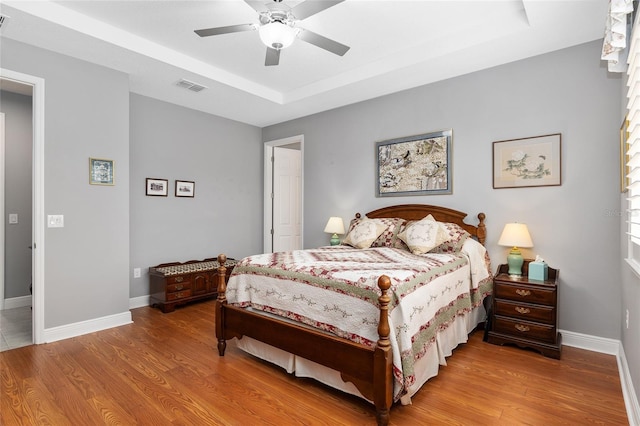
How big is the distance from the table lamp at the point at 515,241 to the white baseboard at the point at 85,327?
3.93m

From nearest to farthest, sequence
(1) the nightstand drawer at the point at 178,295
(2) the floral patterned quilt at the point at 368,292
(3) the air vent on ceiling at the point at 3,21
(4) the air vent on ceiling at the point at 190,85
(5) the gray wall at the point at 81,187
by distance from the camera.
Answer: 1. (2) the floral patterned quilt at the point at 368,292
2. (3) the air vent on ceiling at the point at 3,21
3. (5) the gray wall at the point at 81,187
4. (4) the air vent on ceiling at the point at 190,85
5. (1) the nightstand drawer at the point at 178,295

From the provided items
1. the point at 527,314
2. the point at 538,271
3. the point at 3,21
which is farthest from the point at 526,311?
the point at 3,21

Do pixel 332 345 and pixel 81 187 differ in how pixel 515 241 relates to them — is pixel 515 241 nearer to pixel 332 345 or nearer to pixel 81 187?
pixel 332 345

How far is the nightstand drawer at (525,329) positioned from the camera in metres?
2.74

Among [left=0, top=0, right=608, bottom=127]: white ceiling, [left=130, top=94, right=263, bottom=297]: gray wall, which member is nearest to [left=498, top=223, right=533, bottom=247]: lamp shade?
[left=0, top=0, right=608, bottom=127]: white ceiling

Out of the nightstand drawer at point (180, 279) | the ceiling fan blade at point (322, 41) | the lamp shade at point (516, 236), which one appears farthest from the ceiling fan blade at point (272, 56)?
the nightstand drawer at point (180, 279)

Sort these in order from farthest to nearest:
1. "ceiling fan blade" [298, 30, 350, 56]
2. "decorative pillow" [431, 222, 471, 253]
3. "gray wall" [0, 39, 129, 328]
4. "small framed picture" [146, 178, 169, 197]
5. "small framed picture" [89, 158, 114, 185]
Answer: "small framed picture" [146, 178, 169, 197] → "small framed picture" [89, 158, 114, 185] → "decorative pillow" [431, 222, 471, 253] → "gray wall" [0, 39, 129, 328] → "ceiling fan blade" [298, 30, 350, 56]

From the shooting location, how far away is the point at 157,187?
4.44m

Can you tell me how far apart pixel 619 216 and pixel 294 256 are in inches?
108

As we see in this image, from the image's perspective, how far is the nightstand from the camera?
2.73 m

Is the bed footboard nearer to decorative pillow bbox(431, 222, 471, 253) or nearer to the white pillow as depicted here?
the white pillow

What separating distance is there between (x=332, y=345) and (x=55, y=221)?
287cm

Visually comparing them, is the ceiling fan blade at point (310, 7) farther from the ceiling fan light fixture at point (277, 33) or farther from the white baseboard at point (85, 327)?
the white baseboard at point (85, 327)

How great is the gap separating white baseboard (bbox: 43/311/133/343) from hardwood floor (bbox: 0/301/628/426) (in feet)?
0.38
